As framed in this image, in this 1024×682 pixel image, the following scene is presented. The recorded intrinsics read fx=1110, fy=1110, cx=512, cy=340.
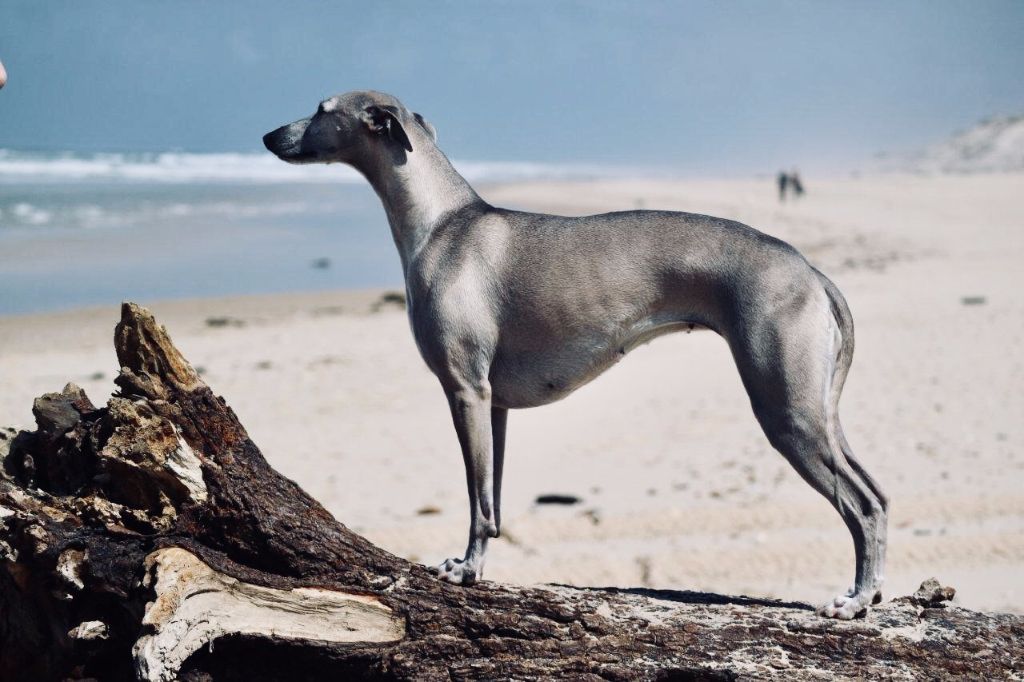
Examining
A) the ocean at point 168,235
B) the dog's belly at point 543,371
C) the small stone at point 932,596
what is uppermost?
the ocean at point 168,235

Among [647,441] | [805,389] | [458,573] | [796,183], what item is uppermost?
[796,183]

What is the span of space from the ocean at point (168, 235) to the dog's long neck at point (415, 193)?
945cm

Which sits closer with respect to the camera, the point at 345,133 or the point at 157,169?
the point at 345,133

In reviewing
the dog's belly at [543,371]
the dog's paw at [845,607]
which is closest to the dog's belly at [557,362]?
the dog's belly at [543,371]

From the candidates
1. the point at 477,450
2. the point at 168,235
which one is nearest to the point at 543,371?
the point at 477,450

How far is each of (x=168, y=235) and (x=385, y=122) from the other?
22867 millimetres

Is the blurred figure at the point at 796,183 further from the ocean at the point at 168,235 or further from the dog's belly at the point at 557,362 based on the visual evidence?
the dog's belly at the point at 557,362

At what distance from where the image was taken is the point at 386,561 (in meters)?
4.69

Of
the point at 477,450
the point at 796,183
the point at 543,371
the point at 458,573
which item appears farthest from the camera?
the point at 796,183

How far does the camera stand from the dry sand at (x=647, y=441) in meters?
7.96

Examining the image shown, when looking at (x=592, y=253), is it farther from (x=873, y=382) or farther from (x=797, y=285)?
(x=873, y=382)

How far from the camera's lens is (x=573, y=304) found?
495 cm

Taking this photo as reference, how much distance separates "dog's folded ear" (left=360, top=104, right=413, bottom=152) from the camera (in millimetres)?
5105

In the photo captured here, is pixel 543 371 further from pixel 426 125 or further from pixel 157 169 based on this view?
pixel 157 169
